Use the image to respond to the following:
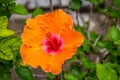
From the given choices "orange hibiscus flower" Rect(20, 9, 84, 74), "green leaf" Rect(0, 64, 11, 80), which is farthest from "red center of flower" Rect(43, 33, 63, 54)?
"green leaf" Rect(0, 64, 11, 80)

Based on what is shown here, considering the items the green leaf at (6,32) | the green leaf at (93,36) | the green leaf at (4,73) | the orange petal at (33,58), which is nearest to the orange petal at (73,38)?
the orange petal at (33,58)

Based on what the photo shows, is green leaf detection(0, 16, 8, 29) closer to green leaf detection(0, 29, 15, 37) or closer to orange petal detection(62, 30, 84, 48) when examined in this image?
green leaf detection(0, 29, 15, 37)

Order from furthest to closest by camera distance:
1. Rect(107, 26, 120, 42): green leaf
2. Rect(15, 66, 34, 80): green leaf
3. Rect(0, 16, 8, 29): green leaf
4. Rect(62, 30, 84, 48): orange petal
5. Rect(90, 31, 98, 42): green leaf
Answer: Rect(90, 31, 98, 42): green leaf → Rect(107, 26, 120, 42): green leaf → Rect(15, 66, 34, 80): green leaf → Rect(0, 16, 8, 29): green leaf → Rect(62, 30, 84, 48): orange petal

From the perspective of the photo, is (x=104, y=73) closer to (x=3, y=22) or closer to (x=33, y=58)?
(x=33, y=58)

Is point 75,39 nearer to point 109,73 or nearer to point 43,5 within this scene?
point 109,73

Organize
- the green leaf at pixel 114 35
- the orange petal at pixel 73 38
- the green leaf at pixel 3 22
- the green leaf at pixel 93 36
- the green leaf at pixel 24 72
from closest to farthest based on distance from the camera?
the orange petal at pixel 73 38 → the green leaf at pixel 3 22 → the green leaf at pixel 24 72 → the green leaf at pixel 114 35 → the green leaf at pixel 93 36

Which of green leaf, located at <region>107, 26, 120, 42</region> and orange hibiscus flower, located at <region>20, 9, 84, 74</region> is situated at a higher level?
orange hibiscus flower, located at <region>20, 9, 84, 74</region>

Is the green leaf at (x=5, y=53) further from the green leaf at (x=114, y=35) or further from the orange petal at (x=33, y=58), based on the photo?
the green leaf at (x=114, y=35)
